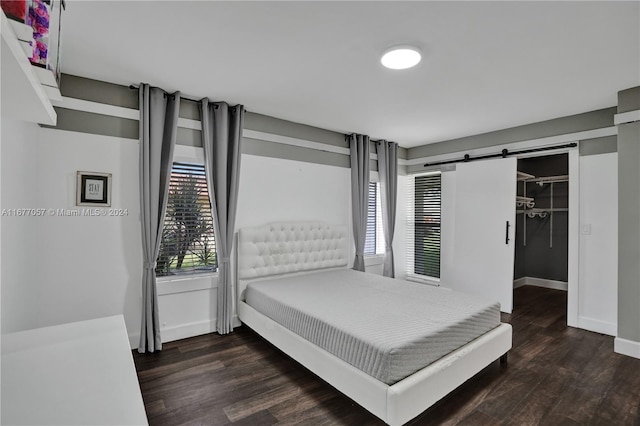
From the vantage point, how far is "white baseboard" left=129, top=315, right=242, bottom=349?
3107 millimetres

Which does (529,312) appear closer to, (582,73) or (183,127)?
(582,73)

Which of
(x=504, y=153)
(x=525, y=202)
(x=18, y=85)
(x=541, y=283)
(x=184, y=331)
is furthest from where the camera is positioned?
(x=541, y=283)

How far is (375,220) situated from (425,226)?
93 centimetres

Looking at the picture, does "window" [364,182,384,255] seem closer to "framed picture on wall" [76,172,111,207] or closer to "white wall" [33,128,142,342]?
"white wall" [33,128,142,342]

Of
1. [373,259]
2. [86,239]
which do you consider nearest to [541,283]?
[373,259]

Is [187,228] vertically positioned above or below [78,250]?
above

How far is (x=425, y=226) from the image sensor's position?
5602 millimetres

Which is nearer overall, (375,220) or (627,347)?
(627,347)

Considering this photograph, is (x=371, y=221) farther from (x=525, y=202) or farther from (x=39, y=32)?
(x=39, y=32)

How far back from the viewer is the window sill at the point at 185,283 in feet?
10.7

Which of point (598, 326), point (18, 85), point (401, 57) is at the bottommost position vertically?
point (598, 326)

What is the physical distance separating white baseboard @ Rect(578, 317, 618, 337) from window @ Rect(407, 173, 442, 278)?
2000mm

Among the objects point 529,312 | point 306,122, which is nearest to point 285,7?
point 306,122

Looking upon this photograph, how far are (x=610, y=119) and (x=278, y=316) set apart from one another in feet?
13.5
